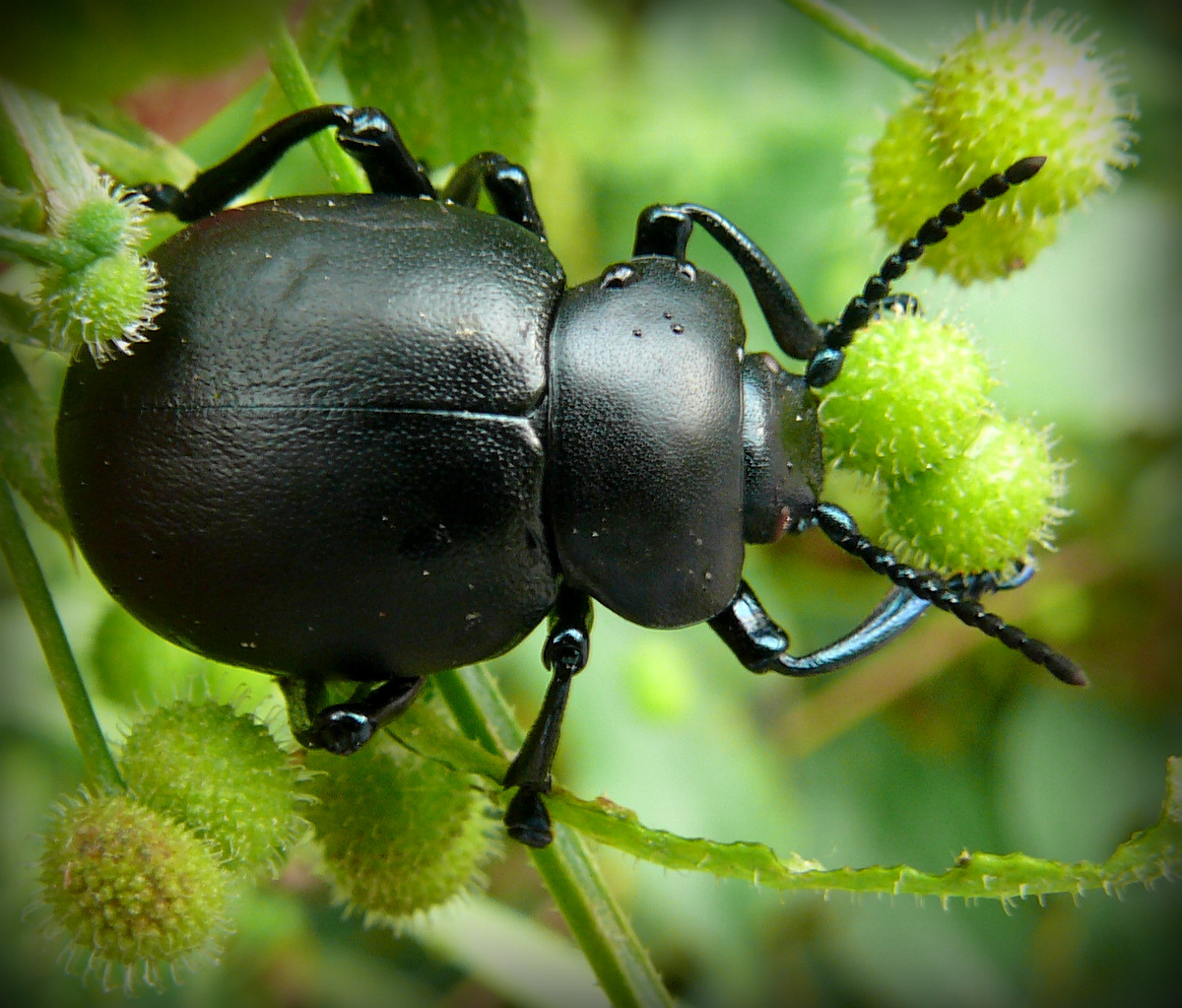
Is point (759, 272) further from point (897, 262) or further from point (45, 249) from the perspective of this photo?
point (45, 249)

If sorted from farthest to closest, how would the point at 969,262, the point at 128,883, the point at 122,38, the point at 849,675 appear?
the point at 849,675
the point at 969,262
the point at 128,883
the point at 122,38

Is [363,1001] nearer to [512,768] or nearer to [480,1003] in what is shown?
[480,1003]

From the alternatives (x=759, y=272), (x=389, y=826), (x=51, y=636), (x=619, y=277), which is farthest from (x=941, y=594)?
(x=51, y=636)

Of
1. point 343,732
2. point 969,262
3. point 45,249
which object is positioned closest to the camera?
point 45,249

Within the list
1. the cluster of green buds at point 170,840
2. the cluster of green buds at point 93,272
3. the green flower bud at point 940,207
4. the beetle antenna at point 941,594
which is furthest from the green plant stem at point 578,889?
the green flower bud at point 940,207

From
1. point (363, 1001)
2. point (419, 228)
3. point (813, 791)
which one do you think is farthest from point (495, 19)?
point (363, 1001)

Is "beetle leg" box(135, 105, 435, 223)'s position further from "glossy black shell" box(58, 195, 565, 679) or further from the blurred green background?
the blurred green background

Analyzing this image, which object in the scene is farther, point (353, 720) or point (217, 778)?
point (353, 720)
